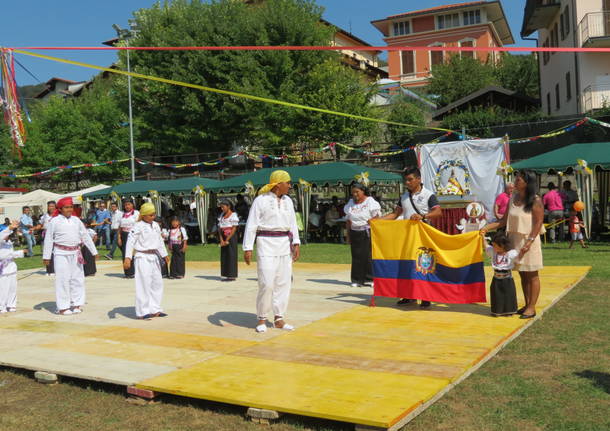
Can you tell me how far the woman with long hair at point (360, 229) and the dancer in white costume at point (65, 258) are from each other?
15.0ft

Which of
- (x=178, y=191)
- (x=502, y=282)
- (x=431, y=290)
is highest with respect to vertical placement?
(x=178, y=191)

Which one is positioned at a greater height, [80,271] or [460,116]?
[460,116]

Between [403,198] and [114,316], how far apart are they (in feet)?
15.1

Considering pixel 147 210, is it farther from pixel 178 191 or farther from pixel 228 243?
pixel 178 191

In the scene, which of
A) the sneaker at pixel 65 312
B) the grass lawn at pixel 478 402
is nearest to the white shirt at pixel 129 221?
the sneaker at pixel 65 312

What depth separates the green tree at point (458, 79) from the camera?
149ft

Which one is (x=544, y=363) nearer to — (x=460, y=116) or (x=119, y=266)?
(x=119, y=266)

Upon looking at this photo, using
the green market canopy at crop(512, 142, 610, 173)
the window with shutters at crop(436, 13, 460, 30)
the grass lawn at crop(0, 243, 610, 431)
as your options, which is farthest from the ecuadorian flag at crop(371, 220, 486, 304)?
the window with shutters at crop(436, 13, 460, 30)

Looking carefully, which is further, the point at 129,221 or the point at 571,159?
the point at 571,159

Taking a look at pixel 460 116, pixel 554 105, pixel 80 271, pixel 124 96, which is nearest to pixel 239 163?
pixel 124 96

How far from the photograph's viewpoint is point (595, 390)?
4.90 meters

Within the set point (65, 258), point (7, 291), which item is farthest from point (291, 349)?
point (7, 291)

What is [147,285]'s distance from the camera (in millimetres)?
8680

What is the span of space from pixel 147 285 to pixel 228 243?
428cm
